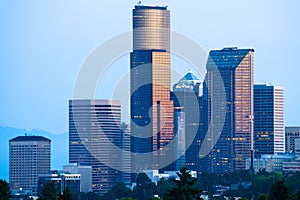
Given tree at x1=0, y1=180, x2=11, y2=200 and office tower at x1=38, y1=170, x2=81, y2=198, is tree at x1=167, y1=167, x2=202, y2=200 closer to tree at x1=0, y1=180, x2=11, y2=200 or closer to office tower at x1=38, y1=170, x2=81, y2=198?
tree at x1=0, y1=180, x2=11, y2=200

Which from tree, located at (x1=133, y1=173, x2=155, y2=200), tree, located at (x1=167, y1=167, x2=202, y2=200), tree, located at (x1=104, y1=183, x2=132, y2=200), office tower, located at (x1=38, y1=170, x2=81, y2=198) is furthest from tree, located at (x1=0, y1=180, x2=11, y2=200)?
office tower, located at (x1=38, y1=170, x2=81, y2=198)

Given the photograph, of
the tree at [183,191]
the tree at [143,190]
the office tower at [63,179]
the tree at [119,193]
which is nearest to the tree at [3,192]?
the tree at [183,191]

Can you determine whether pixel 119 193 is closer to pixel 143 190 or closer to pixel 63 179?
pixel 143 190

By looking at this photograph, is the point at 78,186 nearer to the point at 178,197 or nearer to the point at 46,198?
the point at 46,198

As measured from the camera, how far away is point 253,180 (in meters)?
150

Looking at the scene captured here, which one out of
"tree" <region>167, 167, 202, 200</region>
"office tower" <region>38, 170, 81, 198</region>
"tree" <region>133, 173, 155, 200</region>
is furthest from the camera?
"office tower" <region>38, 170, 81, 198</region>

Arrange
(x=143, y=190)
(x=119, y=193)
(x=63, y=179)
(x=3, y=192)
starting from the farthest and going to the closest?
(x=63, y=179) < (x=119, y=193) < (x=143, y=190) < (x=3, y=192)

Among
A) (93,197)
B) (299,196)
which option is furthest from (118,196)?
(299,196)

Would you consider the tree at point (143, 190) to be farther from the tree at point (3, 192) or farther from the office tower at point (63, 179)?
the tree at point (3, 192)

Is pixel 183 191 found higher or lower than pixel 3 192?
higher

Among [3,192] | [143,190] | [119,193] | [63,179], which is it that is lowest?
[119,193]

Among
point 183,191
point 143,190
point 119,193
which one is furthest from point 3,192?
point 119,193

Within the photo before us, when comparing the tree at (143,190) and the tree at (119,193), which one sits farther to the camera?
the tree at (119,193)

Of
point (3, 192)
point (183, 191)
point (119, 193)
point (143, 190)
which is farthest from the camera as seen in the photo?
point (119, 193)
